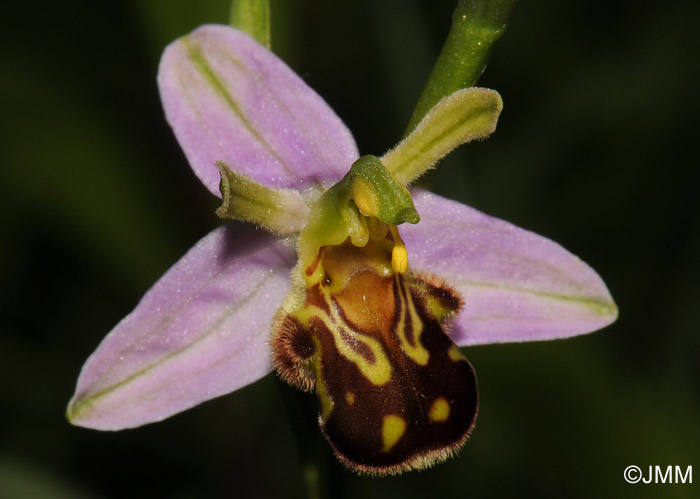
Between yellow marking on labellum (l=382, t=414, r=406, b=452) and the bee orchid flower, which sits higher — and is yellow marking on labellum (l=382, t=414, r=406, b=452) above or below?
below

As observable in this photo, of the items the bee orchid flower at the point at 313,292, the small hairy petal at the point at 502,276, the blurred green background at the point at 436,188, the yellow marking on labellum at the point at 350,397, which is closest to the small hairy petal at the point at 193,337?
the bee orchid flower at the point at 313,292

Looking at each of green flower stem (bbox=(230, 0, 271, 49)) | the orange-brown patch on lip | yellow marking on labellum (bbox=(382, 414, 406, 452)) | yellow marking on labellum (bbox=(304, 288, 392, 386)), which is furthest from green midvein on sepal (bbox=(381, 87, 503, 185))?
yellow marking on labellum (bbox=(382, 414, 406, 452))

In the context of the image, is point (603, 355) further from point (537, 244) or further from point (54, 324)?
point (54, 324)

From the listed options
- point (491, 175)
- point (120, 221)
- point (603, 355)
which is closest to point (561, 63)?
point (491, 175)

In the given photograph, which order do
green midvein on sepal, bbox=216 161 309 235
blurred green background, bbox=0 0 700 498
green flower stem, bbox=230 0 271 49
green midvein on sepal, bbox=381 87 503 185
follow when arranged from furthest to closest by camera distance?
blurred green background, bbox=0 0 700 498, green flower stem, bbox=230 0 271 49, green midvein on sepal, bbox=381 87 503 185, green midvein on sepal, bbox=216 161 309 235

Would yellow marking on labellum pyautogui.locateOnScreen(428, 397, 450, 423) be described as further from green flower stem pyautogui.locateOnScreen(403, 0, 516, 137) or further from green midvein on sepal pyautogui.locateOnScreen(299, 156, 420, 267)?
green flower stem pyautogui.locateOnScreen(403, 0, 516, 137)

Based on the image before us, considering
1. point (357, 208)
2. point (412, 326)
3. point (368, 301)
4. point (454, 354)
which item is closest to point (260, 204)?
point (357, 208)

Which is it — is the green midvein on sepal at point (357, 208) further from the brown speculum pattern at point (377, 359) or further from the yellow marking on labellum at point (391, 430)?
the yellow marking on labellum at point (391, 430)
